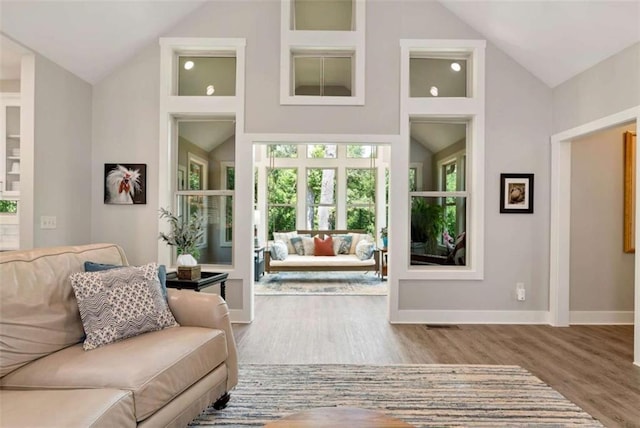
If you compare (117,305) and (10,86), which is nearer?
(117,305)

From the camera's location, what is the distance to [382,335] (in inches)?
147

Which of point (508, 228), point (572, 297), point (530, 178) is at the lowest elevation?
point (572, 297)

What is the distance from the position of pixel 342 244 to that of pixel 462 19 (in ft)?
15.2

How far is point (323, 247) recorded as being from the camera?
7473 mm

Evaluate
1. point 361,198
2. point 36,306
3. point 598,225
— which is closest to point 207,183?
point 36,306

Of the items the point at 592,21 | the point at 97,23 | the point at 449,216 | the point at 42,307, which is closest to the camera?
the point at 42,307

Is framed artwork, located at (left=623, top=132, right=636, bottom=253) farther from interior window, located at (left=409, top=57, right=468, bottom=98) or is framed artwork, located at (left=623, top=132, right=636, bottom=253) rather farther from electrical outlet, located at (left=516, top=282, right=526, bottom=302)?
interior window, located at (left=409, top=57, right=468, bottom=98)

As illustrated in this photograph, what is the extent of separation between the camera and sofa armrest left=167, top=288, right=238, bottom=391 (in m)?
2.24

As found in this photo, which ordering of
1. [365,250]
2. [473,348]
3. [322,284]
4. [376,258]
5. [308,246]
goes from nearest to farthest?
[473,348] → [322,284] → [376,258] → [365,250] → [308,246]

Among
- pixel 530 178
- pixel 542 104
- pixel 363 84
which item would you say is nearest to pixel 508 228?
pixel 530 178

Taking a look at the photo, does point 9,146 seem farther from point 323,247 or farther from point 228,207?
point 323,247

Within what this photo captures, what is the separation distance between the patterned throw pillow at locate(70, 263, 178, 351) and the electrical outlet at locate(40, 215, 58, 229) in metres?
1.93

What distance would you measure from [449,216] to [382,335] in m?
1.69

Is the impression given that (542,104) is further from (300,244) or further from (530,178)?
(300,244)
